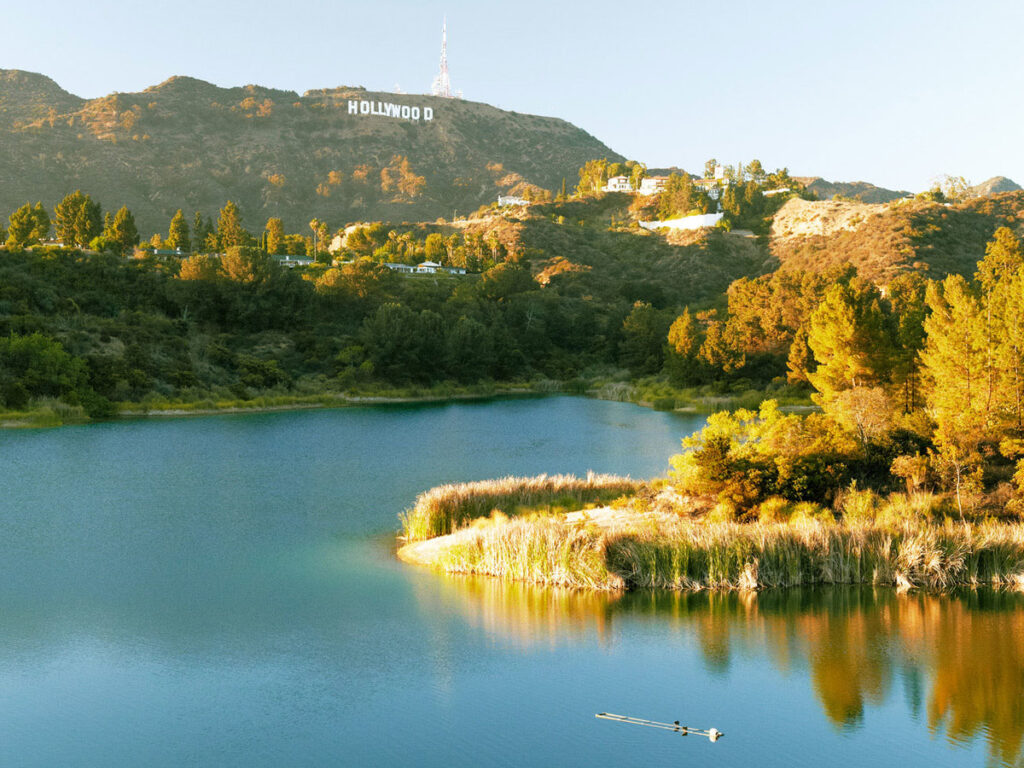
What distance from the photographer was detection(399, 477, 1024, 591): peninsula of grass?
21.3m

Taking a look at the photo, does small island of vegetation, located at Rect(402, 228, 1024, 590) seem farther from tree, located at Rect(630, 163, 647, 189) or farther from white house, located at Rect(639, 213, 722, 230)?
tree, located at Rect(630, 163, 647, 189)

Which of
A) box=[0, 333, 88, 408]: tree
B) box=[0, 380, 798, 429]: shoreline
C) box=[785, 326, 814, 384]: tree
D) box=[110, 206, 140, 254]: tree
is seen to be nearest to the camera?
box=[0, 380, 798, 429]: shoreline

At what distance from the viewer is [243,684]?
644 inches

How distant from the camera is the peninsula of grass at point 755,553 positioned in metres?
21.3

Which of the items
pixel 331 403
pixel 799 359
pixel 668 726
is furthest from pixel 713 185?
pixel 668 726

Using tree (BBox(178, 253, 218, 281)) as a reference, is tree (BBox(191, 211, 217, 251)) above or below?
above

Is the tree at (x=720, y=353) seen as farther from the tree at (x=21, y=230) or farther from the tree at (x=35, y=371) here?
the tree at (x=21, y=230)

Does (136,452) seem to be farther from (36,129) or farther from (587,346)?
(36,129)

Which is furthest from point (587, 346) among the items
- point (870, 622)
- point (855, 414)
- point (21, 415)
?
point (870, 622)

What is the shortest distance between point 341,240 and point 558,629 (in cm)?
12760

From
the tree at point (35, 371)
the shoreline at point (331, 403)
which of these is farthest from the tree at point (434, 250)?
the tree at point (35, 371)

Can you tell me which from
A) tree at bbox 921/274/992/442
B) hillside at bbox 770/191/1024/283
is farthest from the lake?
hillside at bbox 770/191/1024/283

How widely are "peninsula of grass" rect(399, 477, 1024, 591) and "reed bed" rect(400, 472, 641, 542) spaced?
3.42 meters

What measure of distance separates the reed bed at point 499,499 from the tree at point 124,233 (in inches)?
2958
